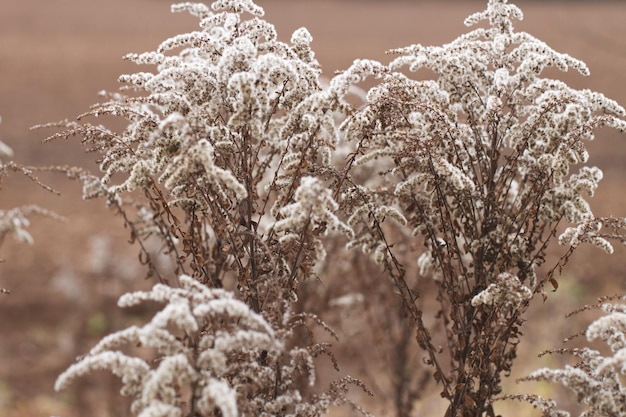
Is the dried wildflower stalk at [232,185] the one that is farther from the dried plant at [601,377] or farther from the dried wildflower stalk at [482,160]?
the dried plant at [601,377]

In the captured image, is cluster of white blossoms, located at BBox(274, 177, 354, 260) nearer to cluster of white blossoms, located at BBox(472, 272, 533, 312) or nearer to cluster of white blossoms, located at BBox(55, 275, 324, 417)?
cluster of white blossoms, located at BBox(55, 275, 324, 417)

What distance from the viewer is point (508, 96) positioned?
369 cm

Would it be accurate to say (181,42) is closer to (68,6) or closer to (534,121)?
(534,121)

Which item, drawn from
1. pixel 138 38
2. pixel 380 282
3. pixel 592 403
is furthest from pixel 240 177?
pixel 138 38

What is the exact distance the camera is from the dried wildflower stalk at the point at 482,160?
3420 mm

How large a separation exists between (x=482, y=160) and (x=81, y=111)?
22.4 meters

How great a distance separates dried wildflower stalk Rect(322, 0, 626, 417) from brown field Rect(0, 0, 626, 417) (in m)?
3.62

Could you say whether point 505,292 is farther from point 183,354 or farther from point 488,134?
point 183,354

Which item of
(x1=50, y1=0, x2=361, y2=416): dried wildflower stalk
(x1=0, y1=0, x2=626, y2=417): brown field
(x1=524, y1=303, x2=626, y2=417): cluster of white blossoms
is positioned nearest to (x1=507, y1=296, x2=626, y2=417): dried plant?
(x1=524, y1=303, x2=626, y2=417): cluster of white blossoms

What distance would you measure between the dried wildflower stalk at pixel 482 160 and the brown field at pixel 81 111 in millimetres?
3622

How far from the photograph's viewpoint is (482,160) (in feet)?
12.7

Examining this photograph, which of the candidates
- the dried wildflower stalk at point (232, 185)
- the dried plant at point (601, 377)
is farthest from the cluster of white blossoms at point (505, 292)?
the dried wildflower stalk at point (232, 185)

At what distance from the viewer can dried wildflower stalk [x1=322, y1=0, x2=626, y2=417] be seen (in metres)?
3.42

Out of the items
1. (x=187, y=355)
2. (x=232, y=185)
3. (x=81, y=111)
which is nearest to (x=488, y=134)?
(x=232, y=185)
